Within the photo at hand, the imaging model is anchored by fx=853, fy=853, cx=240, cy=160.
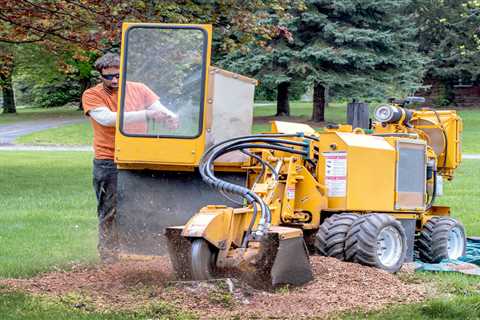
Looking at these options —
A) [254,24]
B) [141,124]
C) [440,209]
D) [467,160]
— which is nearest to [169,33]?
[141,124]

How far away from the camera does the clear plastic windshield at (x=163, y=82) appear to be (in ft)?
24.5

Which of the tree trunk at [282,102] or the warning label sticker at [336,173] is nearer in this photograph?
the warning label sticker at [336,173]

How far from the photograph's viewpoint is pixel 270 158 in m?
7.83

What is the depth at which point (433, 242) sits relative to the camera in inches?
360

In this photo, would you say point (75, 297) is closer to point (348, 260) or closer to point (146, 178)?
point (146, 178)

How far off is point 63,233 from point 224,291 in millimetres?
5082

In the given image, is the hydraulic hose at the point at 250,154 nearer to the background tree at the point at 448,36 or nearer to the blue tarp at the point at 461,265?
the blue tarp at the point at 461,265

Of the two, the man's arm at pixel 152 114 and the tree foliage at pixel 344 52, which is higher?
the tree foliage at pixel 344 52

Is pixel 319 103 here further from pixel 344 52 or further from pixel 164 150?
pixel 164 150

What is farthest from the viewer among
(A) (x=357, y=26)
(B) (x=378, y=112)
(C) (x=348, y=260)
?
(A) (x=357, y=26)

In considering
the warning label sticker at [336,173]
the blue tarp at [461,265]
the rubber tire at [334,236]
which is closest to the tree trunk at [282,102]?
the blue tarp at [461,265]

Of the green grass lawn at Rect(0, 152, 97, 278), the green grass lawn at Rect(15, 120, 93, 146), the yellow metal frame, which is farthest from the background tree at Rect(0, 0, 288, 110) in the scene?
the green grass lawn at Rect(15, 120, 93, 146)

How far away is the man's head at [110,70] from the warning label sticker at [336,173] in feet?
6.97

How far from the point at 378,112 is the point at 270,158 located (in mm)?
2185
